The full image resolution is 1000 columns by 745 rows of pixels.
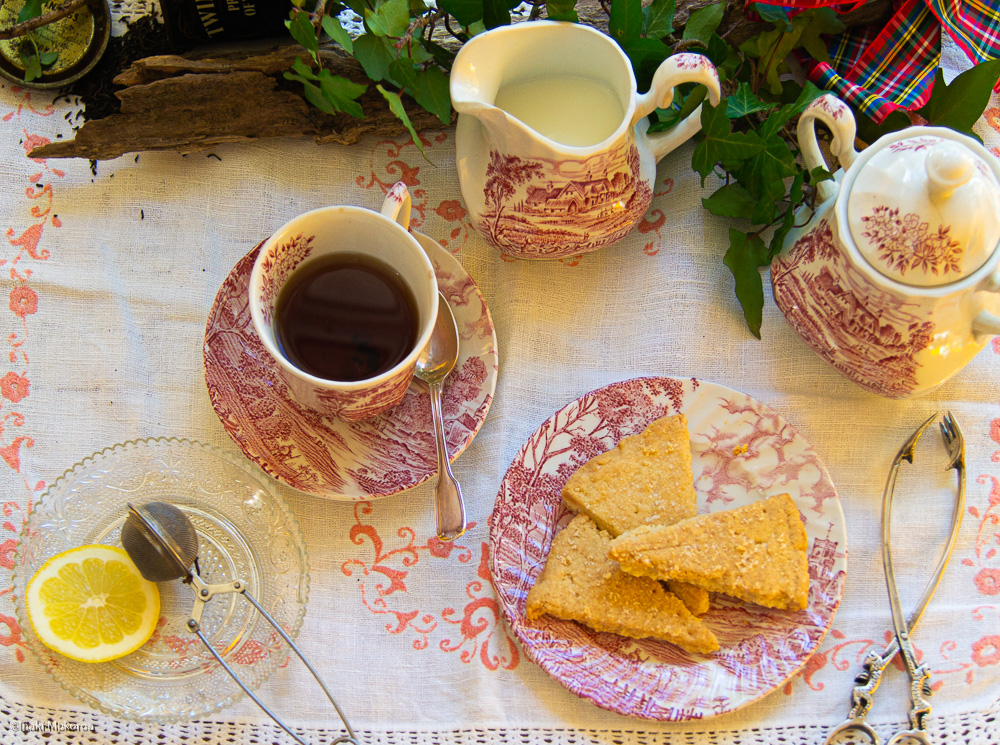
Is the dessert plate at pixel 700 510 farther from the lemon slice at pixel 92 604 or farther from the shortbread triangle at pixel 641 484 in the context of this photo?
the lemon slice at pixel 92 604

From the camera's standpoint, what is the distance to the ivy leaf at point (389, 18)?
3.55 ft

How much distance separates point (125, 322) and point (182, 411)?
18 centimetres

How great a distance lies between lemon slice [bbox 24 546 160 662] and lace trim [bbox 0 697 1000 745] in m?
0.14

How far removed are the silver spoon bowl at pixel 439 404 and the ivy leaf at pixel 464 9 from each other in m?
0.41

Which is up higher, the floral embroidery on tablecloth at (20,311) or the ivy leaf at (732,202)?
the ivy leaf at (732,202)

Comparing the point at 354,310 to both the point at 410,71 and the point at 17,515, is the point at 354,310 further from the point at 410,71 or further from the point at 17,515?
the point at 17,515

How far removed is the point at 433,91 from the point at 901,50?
792 millimetres

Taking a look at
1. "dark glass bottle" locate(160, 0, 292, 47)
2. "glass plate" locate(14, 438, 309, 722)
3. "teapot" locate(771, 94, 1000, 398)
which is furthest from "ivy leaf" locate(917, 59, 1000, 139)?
"glass plate" locate(14, 438, 309, 722)

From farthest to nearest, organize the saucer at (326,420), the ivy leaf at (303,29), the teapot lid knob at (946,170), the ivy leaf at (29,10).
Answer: the ivy leaf at (29,10), the saucer at (326,420), the ivy leaf at (303,29), the teapot lid knob at (946,170)

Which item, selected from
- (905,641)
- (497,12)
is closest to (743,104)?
(497,12)

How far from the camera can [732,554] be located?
1.14 meters

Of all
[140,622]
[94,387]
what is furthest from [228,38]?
[140,622]

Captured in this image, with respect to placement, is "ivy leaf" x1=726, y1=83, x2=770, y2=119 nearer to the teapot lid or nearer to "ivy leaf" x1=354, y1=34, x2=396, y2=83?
the teapot lid

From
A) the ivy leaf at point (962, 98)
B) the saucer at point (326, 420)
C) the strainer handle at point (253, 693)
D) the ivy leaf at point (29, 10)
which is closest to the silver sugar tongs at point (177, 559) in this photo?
the strainer handle at point (253, 693)
